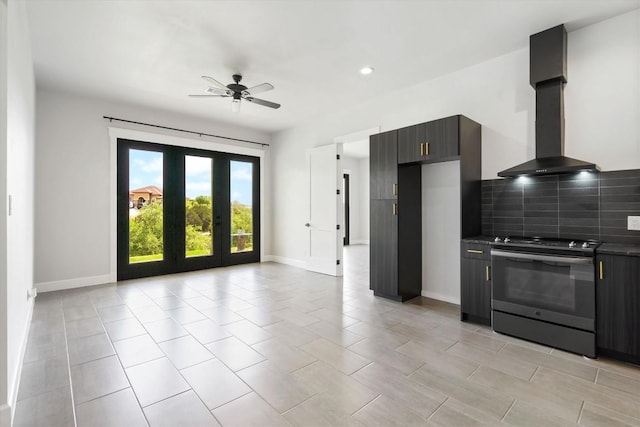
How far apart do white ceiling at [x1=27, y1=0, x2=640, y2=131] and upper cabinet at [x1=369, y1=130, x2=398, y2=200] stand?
836 millimetres

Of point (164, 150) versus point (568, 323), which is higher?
point (164, 150)

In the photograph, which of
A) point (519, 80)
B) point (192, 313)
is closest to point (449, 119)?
point (519, 80)

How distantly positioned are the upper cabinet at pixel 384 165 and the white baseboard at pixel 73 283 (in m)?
4.50

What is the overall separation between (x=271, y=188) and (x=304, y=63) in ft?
12.6

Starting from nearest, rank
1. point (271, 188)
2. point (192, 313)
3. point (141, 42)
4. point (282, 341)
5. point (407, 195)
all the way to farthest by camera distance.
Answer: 1. point (282, 341)
2. point (141, 42)
3. point (192, 313)
4. point (407, 195)
5. point (271, 188)

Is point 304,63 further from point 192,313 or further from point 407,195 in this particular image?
point 192,313

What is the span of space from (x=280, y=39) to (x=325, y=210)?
311 centimetres

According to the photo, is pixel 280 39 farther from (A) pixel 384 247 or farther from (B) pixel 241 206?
(B) pixel 241 206

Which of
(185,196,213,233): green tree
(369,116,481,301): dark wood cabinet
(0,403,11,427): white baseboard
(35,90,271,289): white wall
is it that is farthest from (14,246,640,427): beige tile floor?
(185,196,213,233): green tree

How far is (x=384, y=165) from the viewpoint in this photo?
4203 millimetres

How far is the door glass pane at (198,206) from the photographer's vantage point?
608 centimetres

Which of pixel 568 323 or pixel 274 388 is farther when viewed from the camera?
pixel 568 323

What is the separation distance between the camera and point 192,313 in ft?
12.1

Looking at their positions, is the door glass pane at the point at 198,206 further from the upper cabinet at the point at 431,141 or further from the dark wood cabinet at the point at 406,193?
the upper cabinet at the point at 431,141
